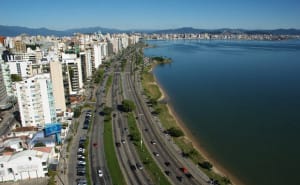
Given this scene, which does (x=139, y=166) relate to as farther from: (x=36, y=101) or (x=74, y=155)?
(x=36, y=101)

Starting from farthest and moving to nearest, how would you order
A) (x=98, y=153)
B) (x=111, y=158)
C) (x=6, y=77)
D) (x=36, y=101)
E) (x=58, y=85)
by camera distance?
(x=6, y=77) → (x=58, y=85) → (x=36, y=101) → (x=98, y=153) → (x=111, y=158)

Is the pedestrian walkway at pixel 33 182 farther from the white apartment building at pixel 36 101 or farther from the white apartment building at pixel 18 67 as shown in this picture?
the white apartment building at pixel 18 67

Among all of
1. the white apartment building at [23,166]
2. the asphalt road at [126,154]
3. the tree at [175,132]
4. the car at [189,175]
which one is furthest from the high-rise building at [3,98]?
the car at [189,175]

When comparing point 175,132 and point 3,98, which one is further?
point 3,98

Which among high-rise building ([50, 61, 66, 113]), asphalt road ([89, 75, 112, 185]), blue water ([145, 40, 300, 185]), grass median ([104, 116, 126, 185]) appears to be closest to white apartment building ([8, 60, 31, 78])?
high-rise building ([50, 61, 66, 113])

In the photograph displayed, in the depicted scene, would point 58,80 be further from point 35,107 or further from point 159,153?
point 159,153

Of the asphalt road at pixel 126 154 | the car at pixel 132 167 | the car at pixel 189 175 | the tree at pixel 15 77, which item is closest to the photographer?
the asphalt road at pixel 126 154

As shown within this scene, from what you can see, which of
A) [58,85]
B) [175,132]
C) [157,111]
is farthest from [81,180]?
[157,111]

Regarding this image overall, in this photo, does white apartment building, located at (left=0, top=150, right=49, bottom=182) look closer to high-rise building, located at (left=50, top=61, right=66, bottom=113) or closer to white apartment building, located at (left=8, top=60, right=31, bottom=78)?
high-rise building, located at (left=50, top=61, right=66, bottom=113)
